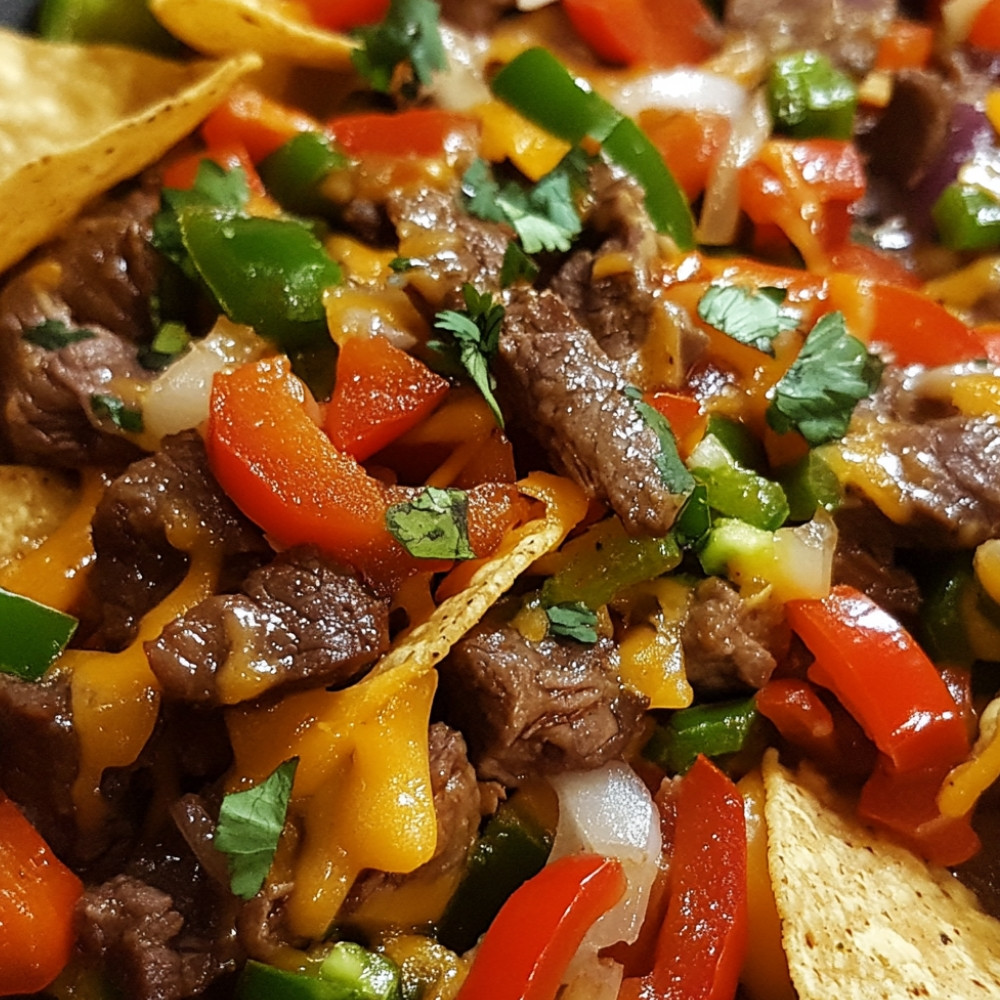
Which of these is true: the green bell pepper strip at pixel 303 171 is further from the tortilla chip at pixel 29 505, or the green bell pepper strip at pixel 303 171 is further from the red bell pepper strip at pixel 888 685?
the red bell pepper strip at pixel 888 685

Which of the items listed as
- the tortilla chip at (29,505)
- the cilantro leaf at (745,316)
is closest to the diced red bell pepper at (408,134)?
the cilantro leaf at (745,316)

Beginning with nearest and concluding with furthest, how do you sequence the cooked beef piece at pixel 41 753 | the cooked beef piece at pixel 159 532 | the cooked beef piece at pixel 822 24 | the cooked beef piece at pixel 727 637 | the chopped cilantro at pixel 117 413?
the cooked beef piece at pixel 41 753, the cooked beef piece at pixel 159 532, the cooked beef piece at pixel 727 637, the chopped cilantro at pixel 117 413, the cooked beef piece at pixel 822 24

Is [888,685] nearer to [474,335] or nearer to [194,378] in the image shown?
[474,335]

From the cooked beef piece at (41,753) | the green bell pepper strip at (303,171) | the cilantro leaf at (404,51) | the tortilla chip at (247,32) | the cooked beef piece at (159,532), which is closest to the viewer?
the cooked beef piece at (41,753)

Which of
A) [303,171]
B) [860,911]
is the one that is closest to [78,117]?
[303,171]

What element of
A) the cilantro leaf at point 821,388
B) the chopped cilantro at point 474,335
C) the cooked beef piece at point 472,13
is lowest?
the cilantro leaf at point 821,388
